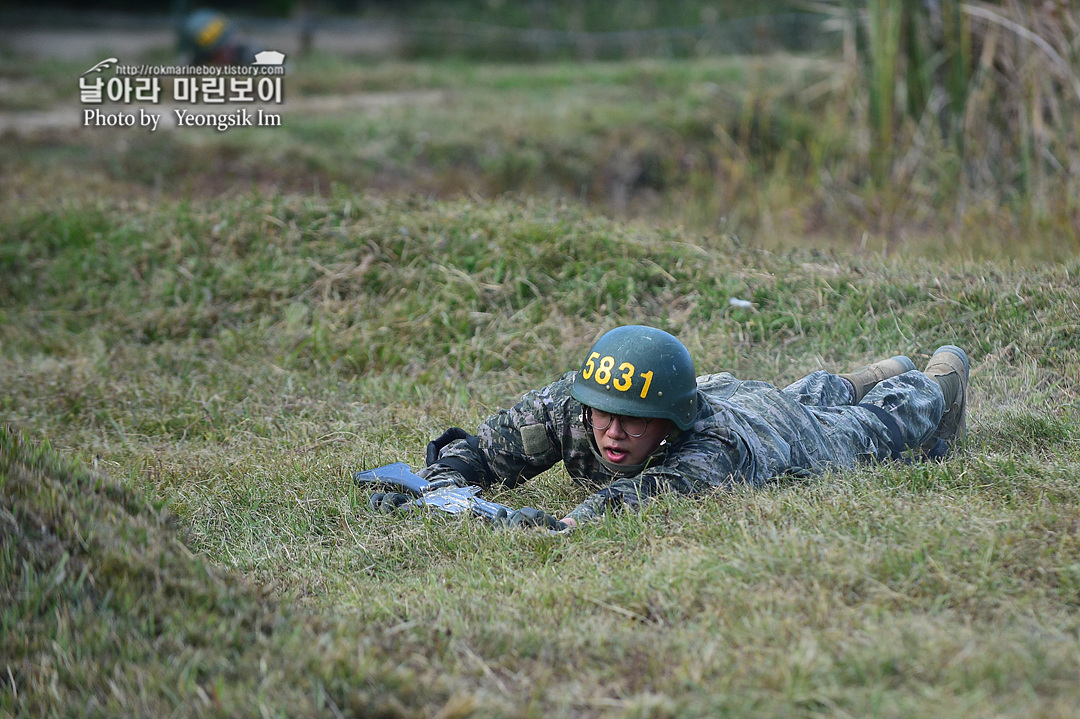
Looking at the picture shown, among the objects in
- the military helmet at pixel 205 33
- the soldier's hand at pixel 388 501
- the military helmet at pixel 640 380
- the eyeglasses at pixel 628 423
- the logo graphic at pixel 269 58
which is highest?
the military helmet at pixel 205 33

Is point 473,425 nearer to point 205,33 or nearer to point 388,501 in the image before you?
point 388,501

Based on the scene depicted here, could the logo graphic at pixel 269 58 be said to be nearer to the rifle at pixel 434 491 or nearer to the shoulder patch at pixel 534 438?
the rifle at pixel 434 491

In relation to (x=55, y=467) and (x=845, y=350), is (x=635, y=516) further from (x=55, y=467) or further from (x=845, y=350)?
(x=845, y=350)

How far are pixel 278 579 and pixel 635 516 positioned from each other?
1.20 metres

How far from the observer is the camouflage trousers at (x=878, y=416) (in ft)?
13.6

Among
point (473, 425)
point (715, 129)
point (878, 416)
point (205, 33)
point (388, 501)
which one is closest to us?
point (388, 501)

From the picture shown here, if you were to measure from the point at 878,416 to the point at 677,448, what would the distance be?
96 centimetres

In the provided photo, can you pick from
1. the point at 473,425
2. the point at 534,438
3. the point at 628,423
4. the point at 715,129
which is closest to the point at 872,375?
the point at 628,423

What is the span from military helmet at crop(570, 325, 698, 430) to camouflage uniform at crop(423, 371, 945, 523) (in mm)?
163

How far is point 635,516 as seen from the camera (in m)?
3.56

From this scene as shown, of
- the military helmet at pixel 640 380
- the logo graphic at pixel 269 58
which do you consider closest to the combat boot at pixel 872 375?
the military helmet at pixel 640 380

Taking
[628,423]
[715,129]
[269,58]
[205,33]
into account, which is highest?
[205,33]

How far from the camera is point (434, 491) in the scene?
385 cm

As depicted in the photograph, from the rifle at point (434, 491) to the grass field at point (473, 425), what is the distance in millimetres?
78
